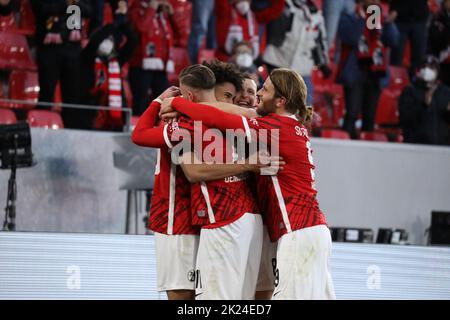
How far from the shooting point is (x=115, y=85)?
359 inches

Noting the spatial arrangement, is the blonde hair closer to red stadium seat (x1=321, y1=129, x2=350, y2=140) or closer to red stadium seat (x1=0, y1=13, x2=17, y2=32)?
red stadium seat (x1=0, y1=13, x2=17, y2=32)

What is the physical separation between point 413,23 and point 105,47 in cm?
451

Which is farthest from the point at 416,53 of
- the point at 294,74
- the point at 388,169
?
the point at 294,74

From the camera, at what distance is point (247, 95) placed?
4.79m

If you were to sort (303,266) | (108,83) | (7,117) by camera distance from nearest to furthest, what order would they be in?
(303,266) < (7,117) < (108,83)

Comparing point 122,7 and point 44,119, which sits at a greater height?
point 122,7

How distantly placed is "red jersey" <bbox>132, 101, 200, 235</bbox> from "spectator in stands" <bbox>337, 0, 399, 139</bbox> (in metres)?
6.41

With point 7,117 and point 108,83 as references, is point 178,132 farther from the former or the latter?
point 108,83

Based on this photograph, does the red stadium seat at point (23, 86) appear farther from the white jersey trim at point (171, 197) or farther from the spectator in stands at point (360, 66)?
the white jersey trim at point (171, 197)

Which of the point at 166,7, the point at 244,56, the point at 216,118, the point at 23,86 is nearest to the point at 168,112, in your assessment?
the point at 216,118

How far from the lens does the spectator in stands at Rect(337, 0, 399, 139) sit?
10.7m

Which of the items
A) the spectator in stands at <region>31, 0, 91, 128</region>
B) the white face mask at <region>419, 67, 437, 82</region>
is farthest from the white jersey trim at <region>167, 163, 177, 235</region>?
the white face mask at <region>419, 67, 437, 82</region>

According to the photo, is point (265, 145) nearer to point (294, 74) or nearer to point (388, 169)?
point (294, 74)

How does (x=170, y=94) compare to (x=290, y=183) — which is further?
(x=170, y=94)
